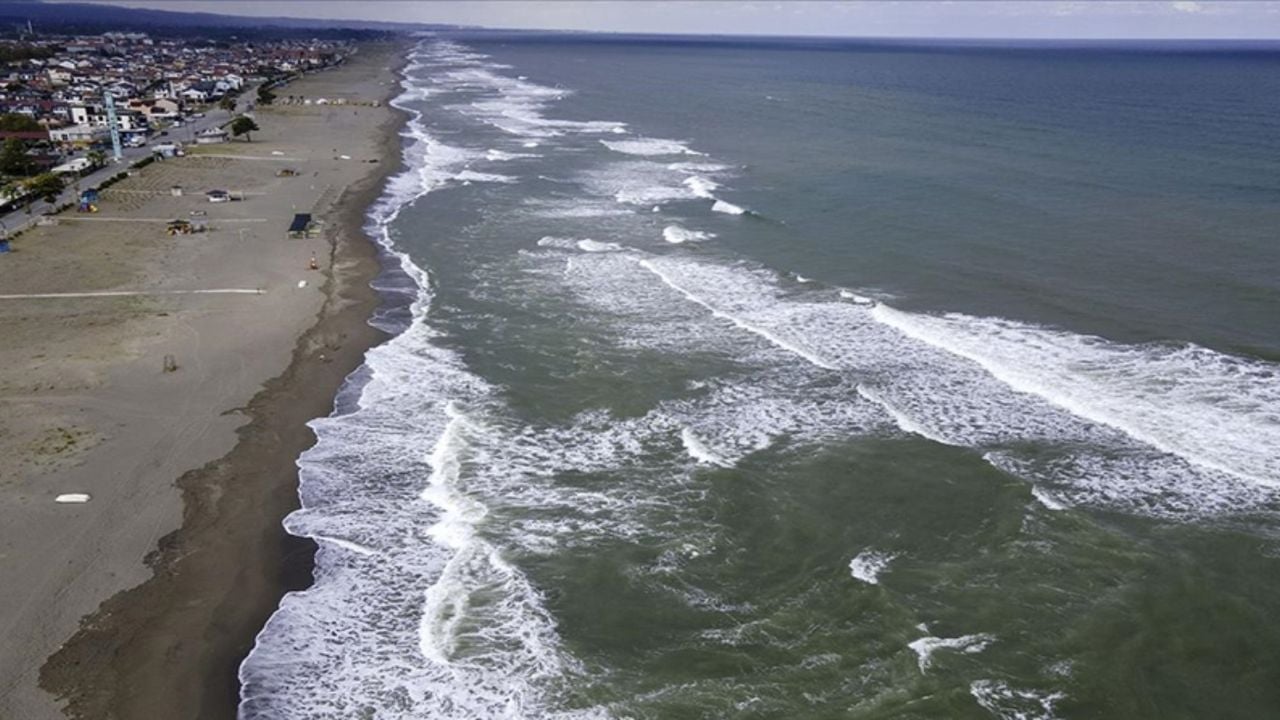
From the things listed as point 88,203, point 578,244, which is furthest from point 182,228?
point 578,244

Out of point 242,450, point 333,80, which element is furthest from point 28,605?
point 333,80

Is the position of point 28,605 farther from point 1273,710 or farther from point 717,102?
point 717,102

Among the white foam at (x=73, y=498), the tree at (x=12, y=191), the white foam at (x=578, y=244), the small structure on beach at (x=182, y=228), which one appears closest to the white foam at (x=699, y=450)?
the white foam at (x=73, y=498)

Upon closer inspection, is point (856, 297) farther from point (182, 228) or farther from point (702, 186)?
point (182, 228)

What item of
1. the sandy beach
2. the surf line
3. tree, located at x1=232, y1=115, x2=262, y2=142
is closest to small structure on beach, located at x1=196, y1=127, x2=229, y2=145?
tree, located at x1=232, y1=115, x2=262, y2=142

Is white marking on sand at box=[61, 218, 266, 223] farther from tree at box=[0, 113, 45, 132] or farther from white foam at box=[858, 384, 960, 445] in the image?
white foam at box=[858, 384, 960, 445]

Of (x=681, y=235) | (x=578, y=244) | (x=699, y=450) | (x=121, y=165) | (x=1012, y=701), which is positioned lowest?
(x=1012, y=701)
